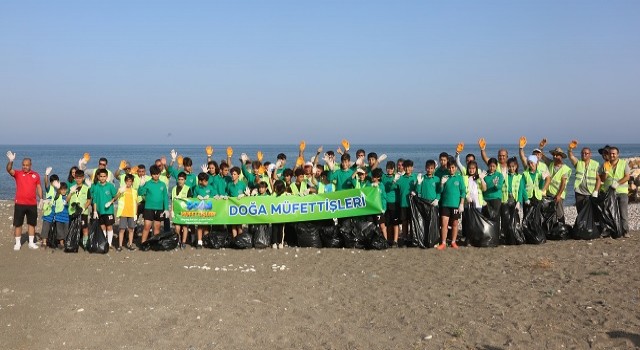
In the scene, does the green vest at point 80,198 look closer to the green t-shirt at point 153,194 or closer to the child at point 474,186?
the green t-shirt at point 153,194

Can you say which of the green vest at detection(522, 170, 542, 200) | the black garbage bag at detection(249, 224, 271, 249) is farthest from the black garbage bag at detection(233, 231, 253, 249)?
the green vest at detection(522, 170, 542, 200)

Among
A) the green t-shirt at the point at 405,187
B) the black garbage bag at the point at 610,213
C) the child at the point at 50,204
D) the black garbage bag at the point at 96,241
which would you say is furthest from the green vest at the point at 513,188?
the child at the point at 50,204

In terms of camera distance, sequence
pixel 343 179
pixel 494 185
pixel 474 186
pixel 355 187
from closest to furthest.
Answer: pixel 494 185 < pixel 474 186 < pixel 355 187 < pixel 343 179

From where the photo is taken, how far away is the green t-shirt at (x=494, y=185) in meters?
10.8

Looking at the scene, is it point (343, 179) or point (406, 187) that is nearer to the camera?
point (406, 187)

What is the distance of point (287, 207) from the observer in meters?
11.4

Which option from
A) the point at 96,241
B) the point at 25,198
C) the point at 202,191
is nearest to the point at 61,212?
the point at 25,198

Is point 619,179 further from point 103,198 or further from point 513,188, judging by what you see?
point 103,198

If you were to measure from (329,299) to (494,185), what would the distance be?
441cm

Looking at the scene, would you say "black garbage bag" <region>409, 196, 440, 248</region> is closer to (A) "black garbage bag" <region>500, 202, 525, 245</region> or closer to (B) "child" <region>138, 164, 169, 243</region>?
(A) "black garbage bag" <region>500, 202, 525, 245</region>

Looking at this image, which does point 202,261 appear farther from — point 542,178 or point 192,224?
point 542,178

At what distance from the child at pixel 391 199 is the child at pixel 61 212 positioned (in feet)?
19.0

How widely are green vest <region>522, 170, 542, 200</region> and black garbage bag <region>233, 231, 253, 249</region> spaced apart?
5101 mm

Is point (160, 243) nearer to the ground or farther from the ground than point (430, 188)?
nearer to the ground
